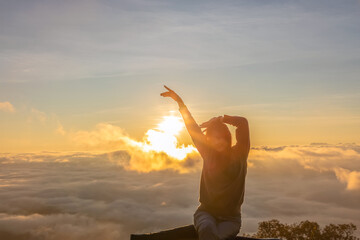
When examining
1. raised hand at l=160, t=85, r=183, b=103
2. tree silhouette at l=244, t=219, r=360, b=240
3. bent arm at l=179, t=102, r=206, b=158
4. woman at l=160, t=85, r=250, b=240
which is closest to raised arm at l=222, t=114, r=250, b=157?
woman at l=160, t=85, r=250, b=240

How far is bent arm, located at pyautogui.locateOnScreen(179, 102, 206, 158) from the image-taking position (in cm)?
745

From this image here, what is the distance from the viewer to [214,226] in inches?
273

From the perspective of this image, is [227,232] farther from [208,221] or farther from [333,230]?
[333,230]

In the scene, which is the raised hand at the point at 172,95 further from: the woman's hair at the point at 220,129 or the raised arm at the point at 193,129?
the woman's hair at the point at 220,129

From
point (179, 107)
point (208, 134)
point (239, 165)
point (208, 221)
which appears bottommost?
point (208, 221)

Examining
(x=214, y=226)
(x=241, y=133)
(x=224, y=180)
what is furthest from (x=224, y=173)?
(x=214, y=226)

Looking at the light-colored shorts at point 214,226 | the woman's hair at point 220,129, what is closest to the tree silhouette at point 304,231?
the light-colored shorts at point 214,226

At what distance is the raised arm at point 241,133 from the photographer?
7070 millimetres

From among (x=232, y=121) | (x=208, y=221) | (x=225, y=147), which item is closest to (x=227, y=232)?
(x=208, y=221)

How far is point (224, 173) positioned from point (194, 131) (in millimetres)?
1009

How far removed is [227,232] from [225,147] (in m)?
1.57

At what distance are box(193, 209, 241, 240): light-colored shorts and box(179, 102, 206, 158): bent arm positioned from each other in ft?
3.92

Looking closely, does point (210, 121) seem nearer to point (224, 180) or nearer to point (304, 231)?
point (224, 180)

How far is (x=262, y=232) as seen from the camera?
29.8 metres
